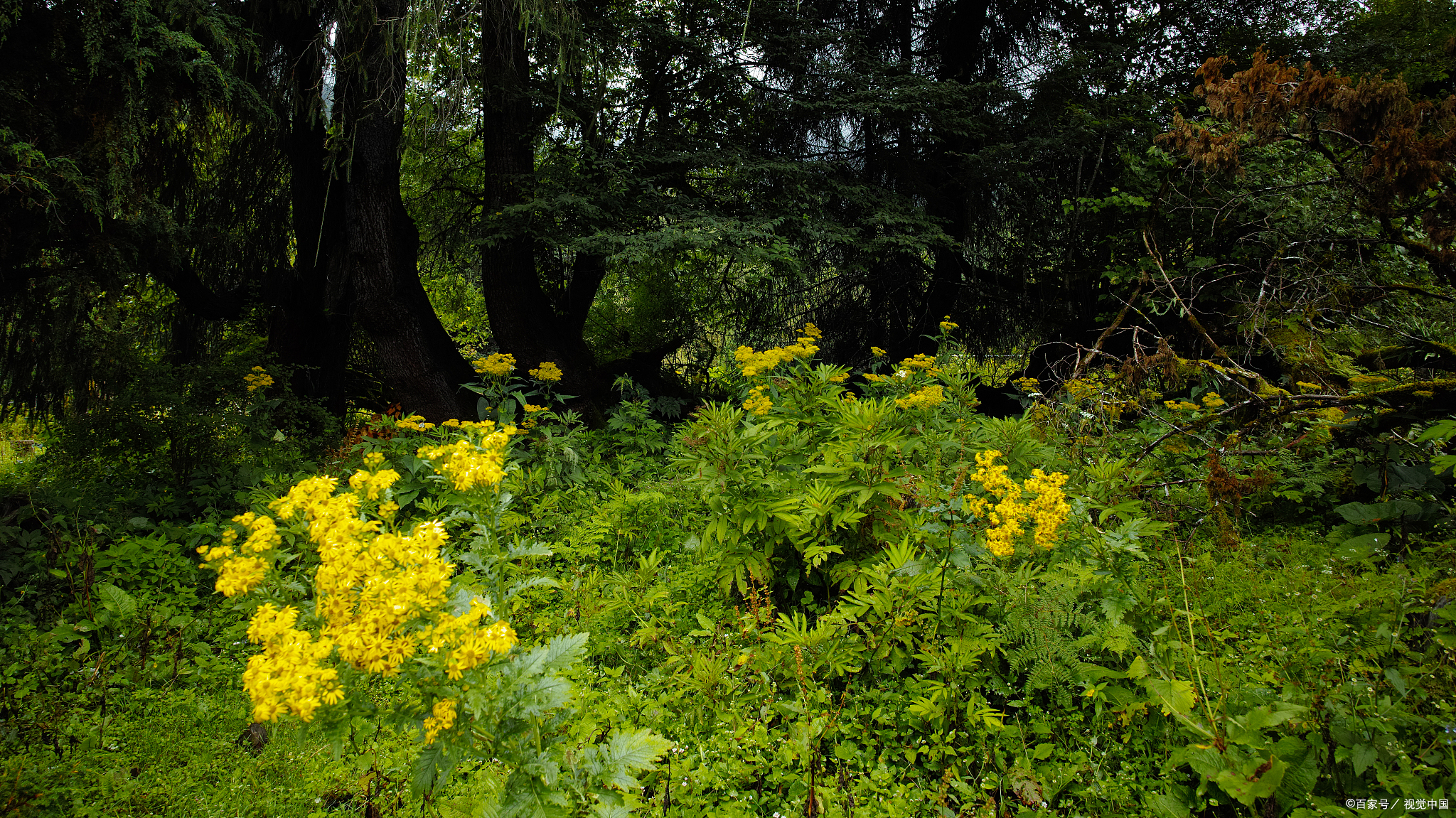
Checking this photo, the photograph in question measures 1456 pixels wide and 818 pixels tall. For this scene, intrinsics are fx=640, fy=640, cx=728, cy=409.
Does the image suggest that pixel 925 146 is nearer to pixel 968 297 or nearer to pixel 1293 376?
pixel 968 297

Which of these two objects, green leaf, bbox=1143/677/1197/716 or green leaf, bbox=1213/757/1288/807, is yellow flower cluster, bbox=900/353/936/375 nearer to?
green leaf, bbox=1143/677/1197/716

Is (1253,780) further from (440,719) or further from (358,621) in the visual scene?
(358,621)

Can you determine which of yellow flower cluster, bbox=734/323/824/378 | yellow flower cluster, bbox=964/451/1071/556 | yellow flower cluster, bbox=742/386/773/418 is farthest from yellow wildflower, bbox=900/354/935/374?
yellow flower cluster, bbox=964/451/1071/556

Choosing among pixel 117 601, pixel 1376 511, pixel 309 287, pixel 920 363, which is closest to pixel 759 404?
pixel 920 363

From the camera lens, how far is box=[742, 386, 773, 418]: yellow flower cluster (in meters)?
3.18

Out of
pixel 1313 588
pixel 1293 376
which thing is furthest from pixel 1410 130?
pixel 1313 588

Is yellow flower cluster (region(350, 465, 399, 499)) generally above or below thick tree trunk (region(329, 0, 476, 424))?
below

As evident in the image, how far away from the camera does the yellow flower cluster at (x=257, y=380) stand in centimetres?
420

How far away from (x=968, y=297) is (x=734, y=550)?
19.2ft

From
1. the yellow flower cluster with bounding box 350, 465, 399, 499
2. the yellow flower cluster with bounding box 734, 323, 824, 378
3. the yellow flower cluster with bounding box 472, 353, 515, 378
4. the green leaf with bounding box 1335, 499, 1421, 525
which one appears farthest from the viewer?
the yellow flower cluster with bounding box 472, 353, 515, 378

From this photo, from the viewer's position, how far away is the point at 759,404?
10.5 ft

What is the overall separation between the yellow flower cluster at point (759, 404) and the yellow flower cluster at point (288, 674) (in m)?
2.15

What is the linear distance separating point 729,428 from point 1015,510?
52.1 inches

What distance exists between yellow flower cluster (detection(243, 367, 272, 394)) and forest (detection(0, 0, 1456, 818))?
0.42 feet
